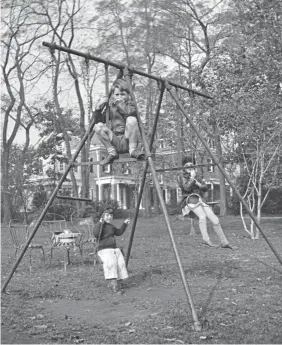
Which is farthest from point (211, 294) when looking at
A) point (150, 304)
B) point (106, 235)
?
point (106, 235)

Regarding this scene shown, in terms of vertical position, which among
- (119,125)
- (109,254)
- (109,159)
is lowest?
(109,254)

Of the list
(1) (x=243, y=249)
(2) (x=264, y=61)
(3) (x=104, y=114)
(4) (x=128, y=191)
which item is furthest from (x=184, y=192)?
(4) (x=128, y=191)

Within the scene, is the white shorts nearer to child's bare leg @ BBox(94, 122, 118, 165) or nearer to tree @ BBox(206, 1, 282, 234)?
child's bare leg @ BBox(94, 122, 118, 165)

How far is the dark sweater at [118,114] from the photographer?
7254mm

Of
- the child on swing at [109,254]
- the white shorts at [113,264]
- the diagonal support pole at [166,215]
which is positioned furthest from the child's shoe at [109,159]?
the white shorts at [113,264]

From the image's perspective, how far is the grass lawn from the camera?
16.4 feet

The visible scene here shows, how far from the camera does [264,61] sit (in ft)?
48.8

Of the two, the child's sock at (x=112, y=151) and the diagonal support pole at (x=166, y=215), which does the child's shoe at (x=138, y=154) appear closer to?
the child's sock at (x=112, y=151)

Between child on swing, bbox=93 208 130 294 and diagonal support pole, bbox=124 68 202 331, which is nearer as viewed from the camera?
diagonal support pole, bbox=124 68 202 331

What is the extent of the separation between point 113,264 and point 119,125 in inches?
83.2

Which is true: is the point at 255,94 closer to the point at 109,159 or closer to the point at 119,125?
the point at 119,125

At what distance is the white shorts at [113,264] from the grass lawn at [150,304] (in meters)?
0.26

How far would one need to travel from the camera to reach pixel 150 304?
6469mm

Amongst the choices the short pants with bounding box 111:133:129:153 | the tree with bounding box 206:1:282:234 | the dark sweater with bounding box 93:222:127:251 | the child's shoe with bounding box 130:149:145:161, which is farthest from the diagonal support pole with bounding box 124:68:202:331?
the tree with bounding box 206:1:282:234
